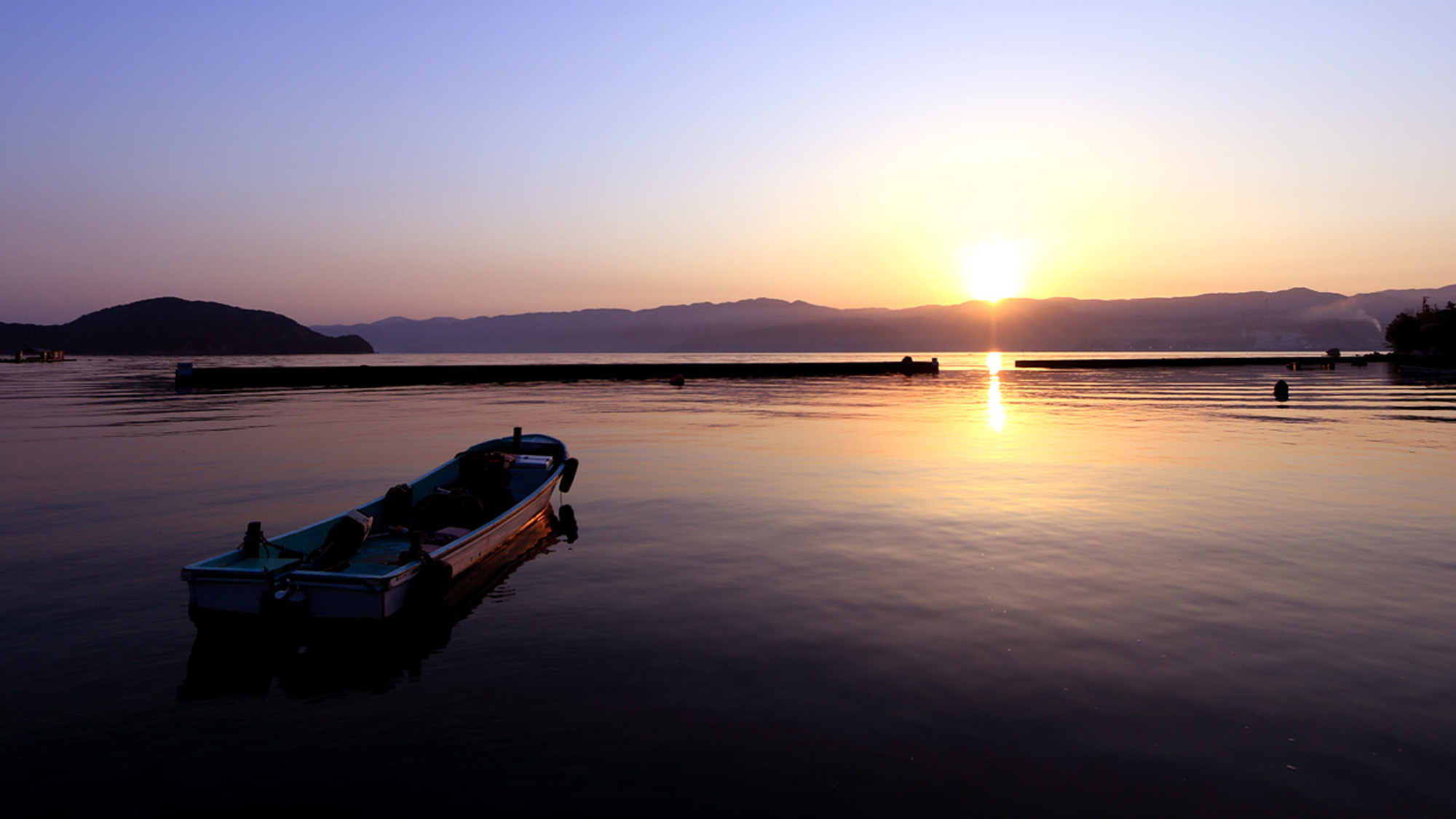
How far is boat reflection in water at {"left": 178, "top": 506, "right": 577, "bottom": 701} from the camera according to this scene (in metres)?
11.4

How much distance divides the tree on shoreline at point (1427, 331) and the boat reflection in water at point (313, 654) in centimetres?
16040

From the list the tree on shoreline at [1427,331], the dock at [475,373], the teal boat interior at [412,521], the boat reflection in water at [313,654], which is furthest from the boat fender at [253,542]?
the tree on shoreline at [1427,331]

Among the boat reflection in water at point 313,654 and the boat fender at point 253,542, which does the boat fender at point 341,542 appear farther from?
the boat reflection in water at point 313,654

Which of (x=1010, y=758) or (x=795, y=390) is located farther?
(x=795, y=390)

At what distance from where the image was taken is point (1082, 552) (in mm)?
17719

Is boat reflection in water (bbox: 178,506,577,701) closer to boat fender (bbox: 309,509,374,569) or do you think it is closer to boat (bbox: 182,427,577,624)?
boat (bbox: 182,427,577,624)

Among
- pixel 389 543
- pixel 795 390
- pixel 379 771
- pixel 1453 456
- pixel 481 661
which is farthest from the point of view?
pixel 795 390

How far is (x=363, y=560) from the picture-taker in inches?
610

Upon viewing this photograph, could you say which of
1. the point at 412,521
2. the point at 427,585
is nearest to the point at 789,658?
the point at 427,585

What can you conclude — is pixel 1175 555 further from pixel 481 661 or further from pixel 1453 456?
pixel 1453 456

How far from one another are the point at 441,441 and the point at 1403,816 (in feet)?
121

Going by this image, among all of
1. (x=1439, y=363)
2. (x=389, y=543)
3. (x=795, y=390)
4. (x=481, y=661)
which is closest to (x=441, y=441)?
(x=389, y=543)

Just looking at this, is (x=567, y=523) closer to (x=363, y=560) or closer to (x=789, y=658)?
(x=363, y=560)

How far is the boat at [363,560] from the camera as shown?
1245cm
